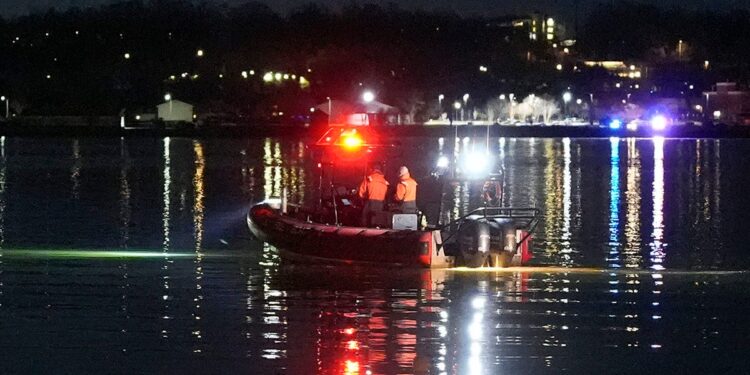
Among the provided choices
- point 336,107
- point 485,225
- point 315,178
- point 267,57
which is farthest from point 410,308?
point 267,57

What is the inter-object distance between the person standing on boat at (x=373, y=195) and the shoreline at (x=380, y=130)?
8373 cm

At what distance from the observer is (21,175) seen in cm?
5775

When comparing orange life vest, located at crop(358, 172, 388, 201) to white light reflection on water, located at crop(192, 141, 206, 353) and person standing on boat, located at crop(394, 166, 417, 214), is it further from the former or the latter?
white light reflection on water, located at crop(192, 141, 206, 353)

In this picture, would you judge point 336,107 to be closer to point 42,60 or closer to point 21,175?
point 42,60

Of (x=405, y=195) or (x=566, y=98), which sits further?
Result: (x=566, y=98)

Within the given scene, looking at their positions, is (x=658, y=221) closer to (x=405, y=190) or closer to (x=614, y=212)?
(x=614, y=212)

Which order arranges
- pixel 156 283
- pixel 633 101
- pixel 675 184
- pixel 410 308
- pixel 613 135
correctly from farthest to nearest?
1. pixel 633 101
2. pixel 613 135
3. pixel 675 184
4. pixel 156 283
5. pixel 410 308

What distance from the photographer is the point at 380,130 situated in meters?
109

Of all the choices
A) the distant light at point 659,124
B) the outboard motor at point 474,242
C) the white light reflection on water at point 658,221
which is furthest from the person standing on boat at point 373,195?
the distant light at point 659,124

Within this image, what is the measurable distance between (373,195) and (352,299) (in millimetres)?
4163

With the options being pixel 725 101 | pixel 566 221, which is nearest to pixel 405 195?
pixel 566 221

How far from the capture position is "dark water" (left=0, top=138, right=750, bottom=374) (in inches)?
656

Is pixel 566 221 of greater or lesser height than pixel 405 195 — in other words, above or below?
below

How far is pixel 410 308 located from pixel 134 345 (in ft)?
15.8
